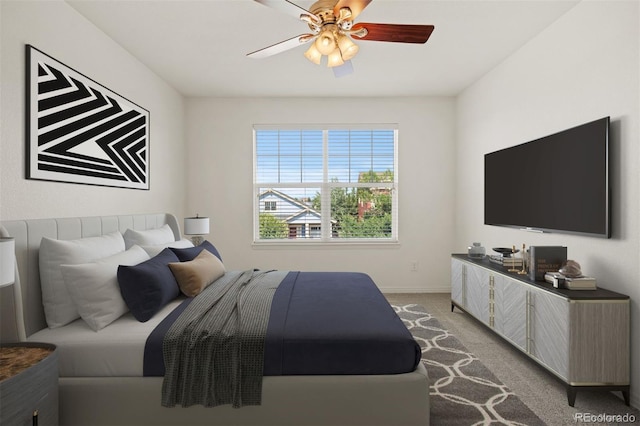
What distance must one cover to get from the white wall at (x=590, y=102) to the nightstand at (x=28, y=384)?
3224mm

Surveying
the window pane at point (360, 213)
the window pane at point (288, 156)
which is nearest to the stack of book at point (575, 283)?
the window pane at point (360, 213)

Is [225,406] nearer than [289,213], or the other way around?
[225,406]

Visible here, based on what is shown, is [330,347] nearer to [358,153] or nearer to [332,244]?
[332,244]

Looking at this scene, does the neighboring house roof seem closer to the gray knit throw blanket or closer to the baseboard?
the baseboard

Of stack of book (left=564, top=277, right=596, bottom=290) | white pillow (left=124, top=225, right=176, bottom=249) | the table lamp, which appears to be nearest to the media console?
stack of book (left=564, top=277, right=596, bottom=290)

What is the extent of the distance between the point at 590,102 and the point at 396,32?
155 cm

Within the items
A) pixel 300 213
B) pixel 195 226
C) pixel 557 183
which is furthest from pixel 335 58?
pixel 300 213

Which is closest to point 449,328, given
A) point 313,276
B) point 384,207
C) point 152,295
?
point 313,276

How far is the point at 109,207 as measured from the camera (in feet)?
10.3

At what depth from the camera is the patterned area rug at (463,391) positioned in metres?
2.08

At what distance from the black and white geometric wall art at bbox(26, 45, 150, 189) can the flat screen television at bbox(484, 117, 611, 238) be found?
12.1 ft

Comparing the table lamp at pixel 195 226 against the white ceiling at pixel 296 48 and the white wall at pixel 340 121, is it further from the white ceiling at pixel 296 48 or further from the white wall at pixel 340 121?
the white ceiling at pixel 296 48

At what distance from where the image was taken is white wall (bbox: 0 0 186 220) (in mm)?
2139

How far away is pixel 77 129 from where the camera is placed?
8.87 ft
